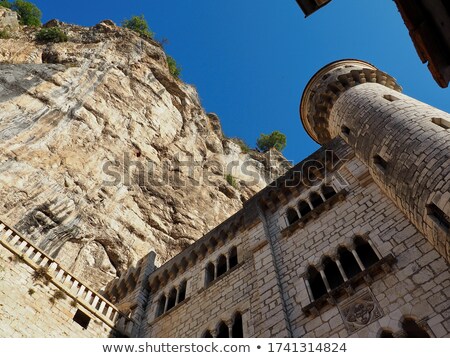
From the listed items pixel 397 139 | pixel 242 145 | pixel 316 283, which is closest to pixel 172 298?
pixel 316 283

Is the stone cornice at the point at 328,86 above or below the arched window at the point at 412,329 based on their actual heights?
above

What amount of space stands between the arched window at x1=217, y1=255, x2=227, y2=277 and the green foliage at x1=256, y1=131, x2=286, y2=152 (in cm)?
4026

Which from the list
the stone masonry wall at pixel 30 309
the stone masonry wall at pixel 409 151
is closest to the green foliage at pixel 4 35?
the stone masonry wall at pixel 30 309

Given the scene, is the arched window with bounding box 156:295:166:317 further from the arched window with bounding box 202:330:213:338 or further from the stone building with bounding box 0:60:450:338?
the arched window with bounding box 202:330:213:338

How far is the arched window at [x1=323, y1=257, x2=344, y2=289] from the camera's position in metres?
11.1

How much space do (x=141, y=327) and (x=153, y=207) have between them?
11691 millimetres

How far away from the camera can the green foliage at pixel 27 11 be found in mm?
46938

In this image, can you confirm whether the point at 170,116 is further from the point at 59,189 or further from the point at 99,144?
the point at 59,189

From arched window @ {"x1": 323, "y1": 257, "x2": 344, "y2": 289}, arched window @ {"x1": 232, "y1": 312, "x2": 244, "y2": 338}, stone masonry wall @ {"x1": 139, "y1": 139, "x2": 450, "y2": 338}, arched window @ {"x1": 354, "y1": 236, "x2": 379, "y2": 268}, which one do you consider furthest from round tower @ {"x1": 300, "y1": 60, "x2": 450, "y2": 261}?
arched window @ {"x1": 232, "y1": 312, "x2": 244, "y2": 338}

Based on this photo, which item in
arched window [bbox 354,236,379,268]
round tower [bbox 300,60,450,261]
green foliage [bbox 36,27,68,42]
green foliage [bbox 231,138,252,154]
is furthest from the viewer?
green foliage [bbox 231,138,252,154]

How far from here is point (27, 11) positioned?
157 ft

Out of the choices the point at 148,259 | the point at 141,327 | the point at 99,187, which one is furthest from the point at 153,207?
the point at 141,327

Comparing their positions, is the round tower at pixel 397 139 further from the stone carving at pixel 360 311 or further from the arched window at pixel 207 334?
the arched window at pixel 207 334

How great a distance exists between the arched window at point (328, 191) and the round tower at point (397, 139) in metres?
1.72
